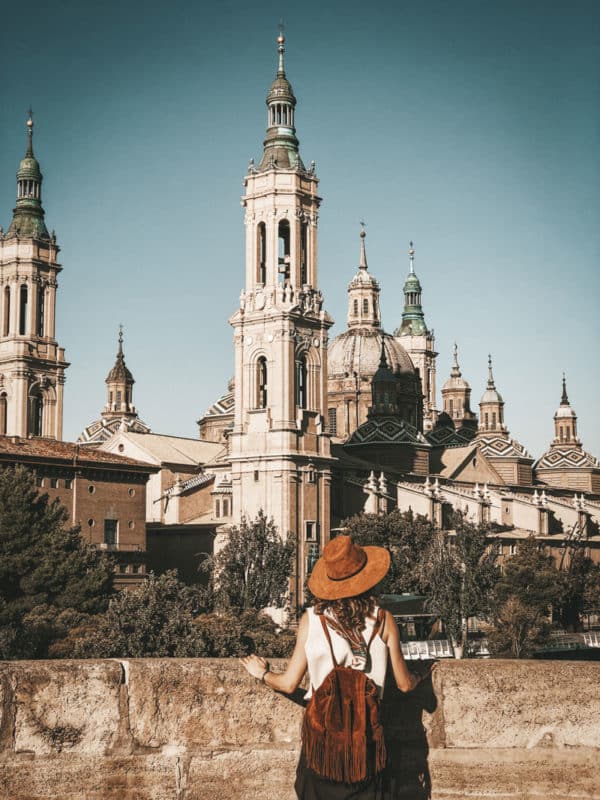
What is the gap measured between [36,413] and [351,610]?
3058 inches

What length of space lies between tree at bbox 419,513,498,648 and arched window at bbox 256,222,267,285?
18656 millimetres

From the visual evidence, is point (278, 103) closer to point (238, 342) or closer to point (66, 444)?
point (238, 342)

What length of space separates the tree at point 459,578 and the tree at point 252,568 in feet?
22.3

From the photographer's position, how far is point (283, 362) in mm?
67938

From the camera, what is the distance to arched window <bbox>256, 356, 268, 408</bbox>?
69.4 metres

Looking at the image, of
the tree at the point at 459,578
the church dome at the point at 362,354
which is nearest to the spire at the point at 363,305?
the church dome at the point at 362,354

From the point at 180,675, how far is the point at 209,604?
44688 millimetres

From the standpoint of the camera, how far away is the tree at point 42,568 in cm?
4261

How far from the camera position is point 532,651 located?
4800 centimetres

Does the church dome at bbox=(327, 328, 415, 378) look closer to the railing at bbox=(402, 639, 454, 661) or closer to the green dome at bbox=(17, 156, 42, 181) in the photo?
the green dome at bbox=(17, 156, 42, 181)

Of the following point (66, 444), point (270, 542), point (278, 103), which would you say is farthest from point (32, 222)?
point (270, 542)

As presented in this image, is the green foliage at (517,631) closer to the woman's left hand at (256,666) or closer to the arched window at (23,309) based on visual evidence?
the woman's left hand at (256,666)

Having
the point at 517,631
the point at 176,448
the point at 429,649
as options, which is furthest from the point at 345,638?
the point at 176,448

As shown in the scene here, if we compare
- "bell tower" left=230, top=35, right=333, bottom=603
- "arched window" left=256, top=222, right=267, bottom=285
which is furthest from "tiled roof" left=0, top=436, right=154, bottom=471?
"arched window" left=256, top=222, right=267, bottom=285
